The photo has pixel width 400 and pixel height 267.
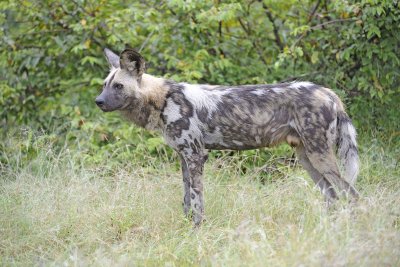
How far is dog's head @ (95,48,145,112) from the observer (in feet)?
14.3

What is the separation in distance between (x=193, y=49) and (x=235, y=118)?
198 centimetres

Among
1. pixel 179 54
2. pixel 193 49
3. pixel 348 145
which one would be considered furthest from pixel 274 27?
pixel 348 145

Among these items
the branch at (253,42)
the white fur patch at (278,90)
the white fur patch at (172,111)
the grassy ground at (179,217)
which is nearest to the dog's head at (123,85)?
the white fur patch at (172,111)

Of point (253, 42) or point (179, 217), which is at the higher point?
point (253, 42)

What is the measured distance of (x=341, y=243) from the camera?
10.8 feet

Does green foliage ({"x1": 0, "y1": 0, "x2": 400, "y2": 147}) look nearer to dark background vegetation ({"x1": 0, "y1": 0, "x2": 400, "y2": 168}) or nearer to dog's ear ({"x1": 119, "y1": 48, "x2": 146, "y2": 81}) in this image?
dark background vegetation ({"x1": 0, "y1": 0, "x2": 400, "y2": 168})

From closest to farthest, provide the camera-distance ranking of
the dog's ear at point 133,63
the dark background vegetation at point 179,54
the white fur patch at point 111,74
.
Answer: the dog's ear at point 133,63 → the white fur patch at point 111,74 → the dark background vegetation at point 179,54

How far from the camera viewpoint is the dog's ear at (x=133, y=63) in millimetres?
4344

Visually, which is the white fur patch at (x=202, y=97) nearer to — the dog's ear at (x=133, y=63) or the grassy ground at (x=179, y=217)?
the dog's ear at (x=133, y=63)

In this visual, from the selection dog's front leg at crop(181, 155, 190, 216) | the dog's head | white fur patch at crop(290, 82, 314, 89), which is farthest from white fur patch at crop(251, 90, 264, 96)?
the dog's head

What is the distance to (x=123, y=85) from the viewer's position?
441 cm

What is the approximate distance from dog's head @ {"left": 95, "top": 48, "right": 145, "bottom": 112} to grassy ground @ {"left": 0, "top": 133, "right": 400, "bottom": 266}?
0.66 m

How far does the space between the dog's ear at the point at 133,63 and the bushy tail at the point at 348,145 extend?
50.2 inches

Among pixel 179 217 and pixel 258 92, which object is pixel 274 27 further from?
pixel 179 217
